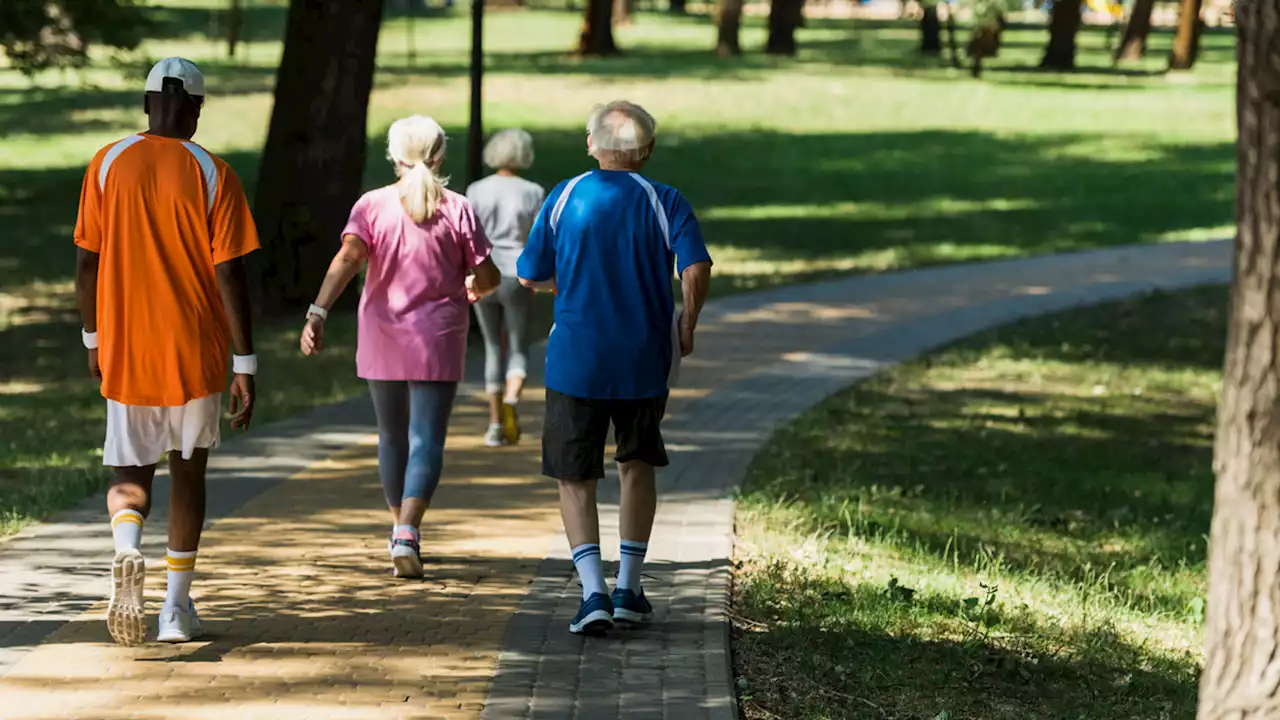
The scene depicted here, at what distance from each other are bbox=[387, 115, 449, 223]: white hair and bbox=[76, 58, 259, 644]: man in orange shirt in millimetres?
1067

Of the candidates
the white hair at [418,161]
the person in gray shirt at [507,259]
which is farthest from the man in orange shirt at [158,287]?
the person in gray shirt at [507,259]

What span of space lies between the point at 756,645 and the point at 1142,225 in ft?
68.2

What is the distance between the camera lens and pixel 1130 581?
8609 millimetres

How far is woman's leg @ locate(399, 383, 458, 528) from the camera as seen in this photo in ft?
24.6

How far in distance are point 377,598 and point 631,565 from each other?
3.59 feet

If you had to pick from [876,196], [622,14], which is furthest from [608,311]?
[622,14]

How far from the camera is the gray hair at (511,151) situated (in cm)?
980

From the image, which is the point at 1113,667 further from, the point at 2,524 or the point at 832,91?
the point at 832,91

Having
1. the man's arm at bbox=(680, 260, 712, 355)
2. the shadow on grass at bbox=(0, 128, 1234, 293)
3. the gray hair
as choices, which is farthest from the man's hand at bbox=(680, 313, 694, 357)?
the shadow on grass at bbox=(0, 128, 1234, 293)

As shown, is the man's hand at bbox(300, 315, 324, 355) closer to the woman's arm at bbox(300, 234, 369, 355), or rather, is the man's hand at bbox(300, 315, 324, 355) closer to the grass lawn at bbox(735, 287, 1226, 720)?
the woman's arm at bbox(300, 234, 369, 355)

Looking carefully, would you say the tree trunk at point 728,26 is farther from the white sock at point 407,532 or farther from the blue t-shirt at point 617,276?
the blue t-shirt at point 617,276

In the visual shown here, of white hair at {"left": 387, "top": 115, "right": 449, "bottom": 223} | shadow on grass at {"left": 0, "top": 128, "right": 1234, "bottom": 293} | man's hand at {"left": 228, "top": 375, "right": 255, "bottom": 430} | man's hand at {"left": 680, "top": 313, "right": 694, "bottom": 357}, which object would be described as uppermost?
white hair at {"left": 387, "top": 115, "right": 449, "bottom": 223}

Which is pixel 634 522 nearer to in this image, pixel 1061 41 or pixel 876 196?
pixel 876 196

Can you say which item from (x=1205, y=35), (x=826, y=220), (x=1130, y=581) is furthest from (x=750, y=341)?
(x=1205, y=35)
